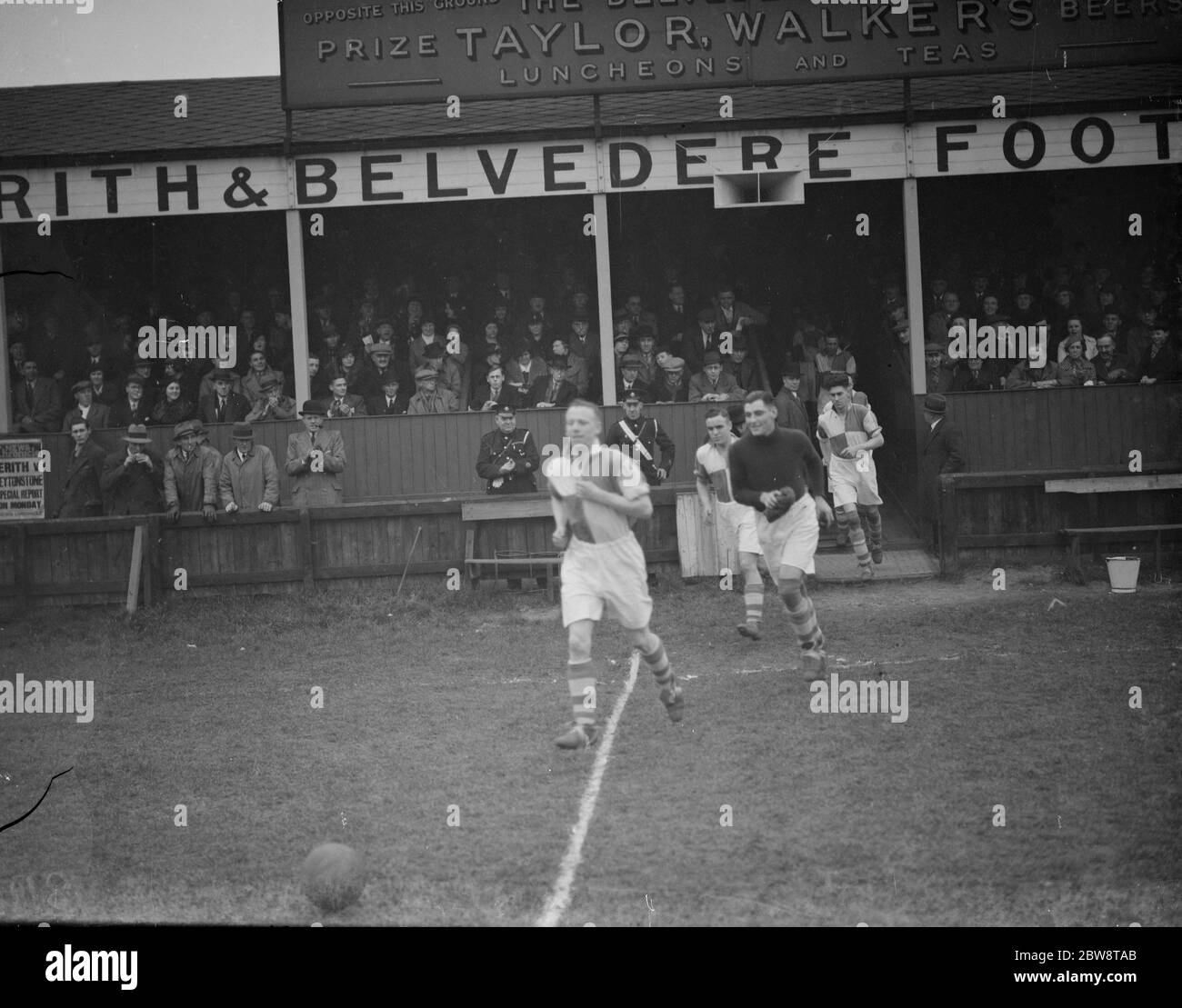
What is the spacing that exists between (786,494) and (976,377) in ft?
18.1

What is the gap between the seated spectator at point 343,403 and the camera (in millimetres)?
14625

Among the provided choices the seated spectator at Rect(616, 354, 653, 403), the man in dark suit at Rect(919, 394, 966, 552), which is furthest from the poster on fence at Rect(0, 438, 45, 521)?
the man in dark suit at Rect(919, 394, 966, 552)

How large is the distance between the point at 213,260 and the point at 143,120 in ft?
5.94

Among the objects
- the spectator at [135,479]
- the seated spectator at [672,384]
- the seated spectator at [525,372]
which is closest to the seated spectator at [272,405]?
the spectator at [135,479]

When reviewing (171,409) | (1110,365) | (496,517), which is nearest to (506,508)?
(496,517)

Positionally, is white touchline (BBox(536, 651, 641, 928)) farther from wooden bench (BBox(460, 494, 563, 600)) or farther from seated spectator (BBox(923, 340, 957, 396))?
seated spectator (BBox(923, 340, 957, 396))

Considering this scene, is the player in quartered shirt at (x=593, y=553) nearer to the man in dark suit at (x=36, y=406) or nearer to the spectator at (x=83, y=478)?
the spectator at (x=83, y=478)

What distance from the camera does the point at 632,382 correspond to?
47.7 ft

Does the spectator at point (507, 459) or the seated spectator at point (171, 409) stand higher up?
the seated spectator at point (171, 409)

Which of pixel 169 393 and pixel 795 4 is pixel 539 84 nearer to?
pixel 795 4

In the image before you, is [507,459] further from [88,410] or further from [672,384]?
[88,410]

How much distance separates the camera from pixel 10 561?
1308cm

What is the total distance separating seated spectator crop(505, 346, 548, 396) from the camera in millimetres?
14773

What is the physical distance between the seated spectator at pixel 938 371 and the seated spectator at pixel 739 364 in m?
1.88
